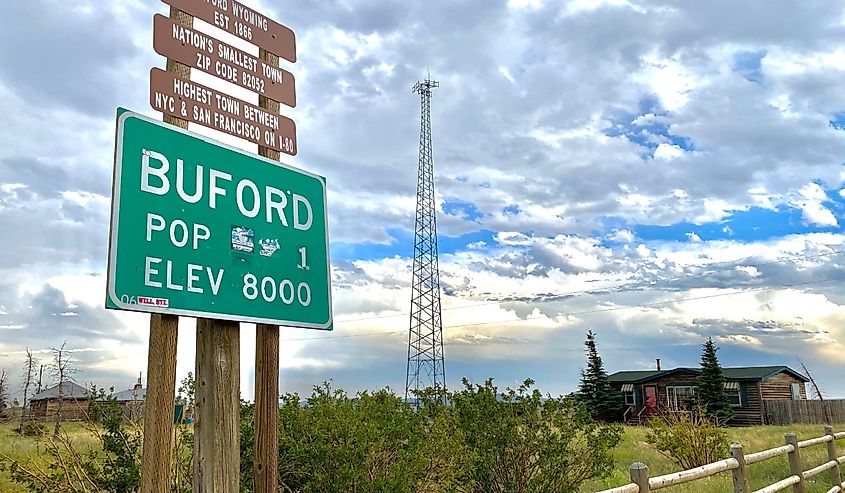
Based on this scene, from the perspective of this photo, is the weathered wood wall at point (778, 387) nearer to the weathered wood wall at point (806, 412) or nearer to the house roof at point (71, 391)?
the weathered wood wall at point (806, 412)

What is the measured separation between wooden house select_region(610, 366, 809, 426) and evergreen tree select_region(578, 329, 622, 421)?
0.79 metres

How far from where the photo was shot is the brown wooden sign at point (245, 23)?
318cm

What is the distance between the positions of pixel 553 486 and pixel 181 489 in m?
3.86

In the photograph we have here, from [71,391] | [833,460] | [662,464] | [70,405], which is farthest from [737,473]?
[662,464]

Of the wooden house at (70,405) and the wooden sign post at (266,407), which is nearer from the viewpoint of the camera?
the wooden sign post at (266,407)

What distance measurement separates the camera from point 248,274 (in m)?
2.96

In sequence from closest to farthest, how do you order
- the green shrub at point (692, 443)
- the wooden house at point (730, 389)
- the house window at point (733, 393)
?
1. the green shrub at point (692, 443)
2. the wooden house at point (730, 389)
3. the house window at point (733, 393)

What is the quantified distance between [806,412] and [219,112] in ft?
116

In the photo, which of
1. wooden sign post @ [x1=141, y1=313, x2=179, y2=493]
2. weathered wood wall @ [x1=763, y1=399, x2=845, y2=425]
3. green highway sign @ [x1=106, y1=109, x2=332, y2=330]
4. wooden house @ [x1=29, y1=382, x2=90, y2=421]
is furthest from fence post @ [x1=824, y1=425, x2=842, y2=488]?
weathered wood wall @ [x1=763, y1=399, x2=845, y2=425]

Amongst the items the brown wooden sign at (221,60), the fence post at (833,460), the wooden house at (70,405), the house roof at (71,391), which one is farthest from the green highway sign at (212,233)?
the fence post at (833,460)

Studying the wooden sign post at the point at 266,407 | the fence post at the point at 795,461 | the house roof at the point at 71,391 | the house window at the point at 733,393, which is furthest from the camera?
the house window at the point at 733,393

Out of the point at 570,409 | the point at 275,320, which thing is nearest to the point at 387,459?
the point at 570,409

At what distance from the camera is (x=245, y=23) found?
3.40 metres

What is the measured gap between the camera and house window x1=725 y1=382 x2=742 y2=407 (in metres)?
34.7
